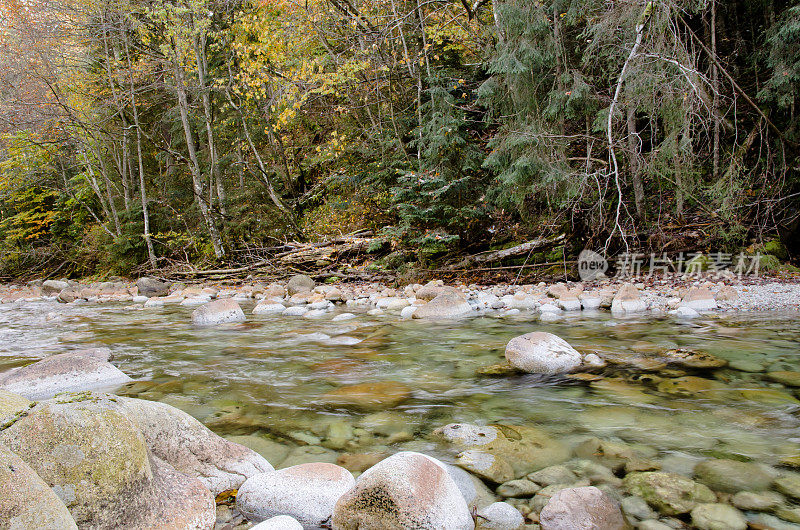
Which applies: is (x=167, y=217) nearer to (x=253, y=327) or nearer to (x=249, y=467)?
(x=253, y=327)

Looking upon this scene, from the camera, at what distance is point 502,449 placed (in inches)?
86.2

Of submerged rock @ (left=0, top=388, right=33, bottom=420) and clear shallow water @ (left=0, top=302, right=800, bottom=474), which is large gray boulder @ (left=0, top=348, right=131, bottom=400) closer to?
clear shallow water @ (left=0, top=302, right=800, bottom=474)

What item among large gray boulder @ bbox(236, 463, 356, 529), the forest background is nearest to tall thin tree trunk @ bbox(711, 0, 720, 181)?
the forest background

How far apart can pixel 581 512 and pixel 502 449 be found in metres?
0.61

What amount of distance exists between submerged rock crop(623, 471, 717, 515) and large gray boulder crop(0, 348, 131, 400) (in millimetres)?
3426

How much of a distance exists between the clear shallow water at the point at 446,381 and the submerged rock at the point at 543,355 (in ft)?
0.39

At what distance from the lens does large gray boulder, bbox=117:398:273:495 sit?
6.12 feet

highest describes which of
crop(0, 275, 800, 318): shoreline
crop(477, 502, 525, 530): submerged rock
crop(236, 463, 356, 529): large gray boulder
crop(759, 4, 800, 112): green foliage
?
crop(759, 4, 800, 112): green foliage

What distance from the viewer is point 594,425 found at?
243 cm

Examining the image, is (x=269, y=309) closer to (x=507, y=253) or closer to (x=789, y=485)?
(x=507, y=253)

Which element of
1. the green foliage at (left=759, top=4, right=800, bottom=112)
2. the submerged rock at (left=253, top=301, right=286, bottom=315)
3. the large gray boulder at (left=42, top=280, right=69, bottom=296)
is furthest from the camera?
the large gray boulder at (left=42, top=280, right=69, bottom=296)

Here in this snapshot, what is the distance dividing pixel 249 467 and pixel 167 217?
577 inches

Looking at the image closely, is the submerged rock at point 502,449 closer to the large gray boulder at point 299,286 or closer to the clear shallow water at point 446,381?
the clear shallow water at point 446,381

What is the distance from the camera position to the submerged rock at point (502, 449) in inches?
78.8
